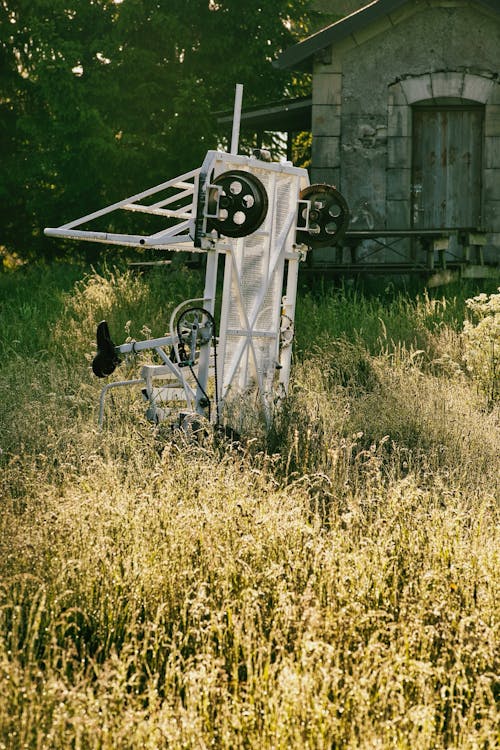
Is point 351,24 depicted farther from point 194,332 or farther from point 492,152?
point 194,332

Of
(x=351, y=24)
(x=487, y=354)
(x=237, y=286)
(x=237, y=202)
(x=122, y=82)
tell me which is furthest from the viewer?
(x=122, y=82)

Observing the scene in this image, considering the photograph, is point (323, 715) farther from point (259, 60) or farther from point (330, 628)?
point (259, 60)

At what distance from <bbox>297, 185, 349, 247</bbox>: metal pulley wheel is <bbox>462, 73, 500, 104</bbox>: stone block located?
775 centimetres

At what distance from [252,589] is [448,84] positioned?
13.1 m

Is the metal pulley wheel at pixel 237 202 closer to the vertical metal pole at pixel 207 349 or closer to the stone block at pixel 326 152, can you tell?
the vertical metal pole at pixel 207 349

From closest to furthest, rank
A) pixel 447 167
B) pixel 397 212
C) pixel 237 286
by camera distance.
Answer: pixel 237 286 < pixel 397 212 < pixel 447 167

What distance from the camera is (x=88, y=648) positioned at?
408 centimetres

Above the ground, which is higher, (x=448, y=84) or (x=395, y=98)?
(x=448, y=84)

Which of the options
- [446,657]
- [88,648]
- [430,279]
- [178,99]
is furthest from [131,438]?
[178,99]

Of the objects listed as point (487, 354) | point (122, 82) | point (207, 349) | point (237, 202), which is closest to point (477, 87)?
point (487, 354)

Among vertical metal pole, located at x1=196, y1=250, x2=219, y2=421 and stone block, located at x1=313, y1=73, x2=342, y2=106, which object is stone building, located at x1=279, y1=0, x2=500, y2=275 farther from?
vertical metal pole, located at x1=196, y1=250, x2=219, y2=421

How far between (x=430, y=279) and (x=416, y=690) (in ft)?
37.7

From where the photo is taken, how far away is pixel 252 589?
3984mm

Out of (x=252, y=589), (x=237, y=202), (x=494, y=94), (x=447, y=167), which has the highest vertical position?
(x=494, y=94)
